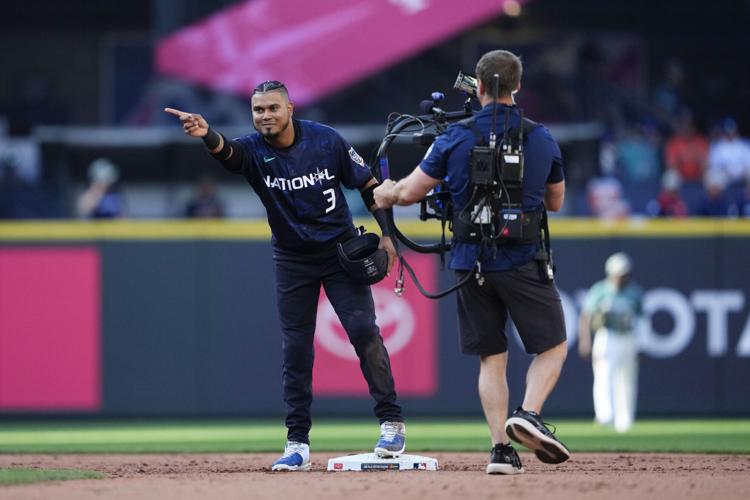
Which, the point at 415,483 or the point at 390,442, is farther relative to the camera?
the point at 390,442

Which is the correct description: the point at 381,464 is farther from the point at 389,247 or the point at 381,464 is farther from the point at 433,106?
the point at 433,106

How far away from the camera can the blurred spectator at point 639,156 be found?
18812 millimetres

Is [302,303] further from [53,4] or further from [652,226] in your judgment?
[53,4]

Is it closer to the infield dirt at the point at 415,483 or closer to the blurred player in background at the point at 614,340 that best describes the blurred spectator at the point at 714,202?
the blurred player in background at the point at 614,340

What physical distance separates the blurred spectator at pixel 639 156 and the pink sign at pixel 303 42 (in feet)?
9.78

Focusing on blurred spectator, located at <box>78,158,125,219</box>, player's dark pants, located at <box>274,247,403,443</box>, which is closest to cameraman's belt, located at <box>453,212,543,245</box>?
player's dark pants, located at <box>274,247,403,443</box>

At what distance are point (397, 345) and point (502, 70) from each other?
8.76 metres

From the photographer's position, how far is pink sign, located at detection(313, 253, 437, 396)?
52.5 feet

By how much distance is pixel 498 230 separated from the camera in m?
7.65

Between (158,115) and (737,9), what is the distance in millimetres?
9835

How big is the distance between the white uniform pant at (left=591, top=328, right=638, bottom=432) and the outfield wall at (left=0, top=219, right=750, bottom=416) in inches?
37.9

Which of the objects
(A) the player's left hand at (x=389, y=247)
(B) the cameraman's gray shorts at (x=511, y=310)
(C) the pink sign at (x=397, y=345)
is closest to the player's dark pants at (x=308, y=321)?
(A) the player's left hand at (x=389, y=247)

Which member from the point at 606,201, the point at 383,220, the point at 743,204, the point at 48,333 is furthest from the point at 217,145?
the point at 743,204

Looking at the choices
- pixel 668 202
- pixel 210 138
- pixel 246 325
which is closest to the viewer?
pixel 210 138
